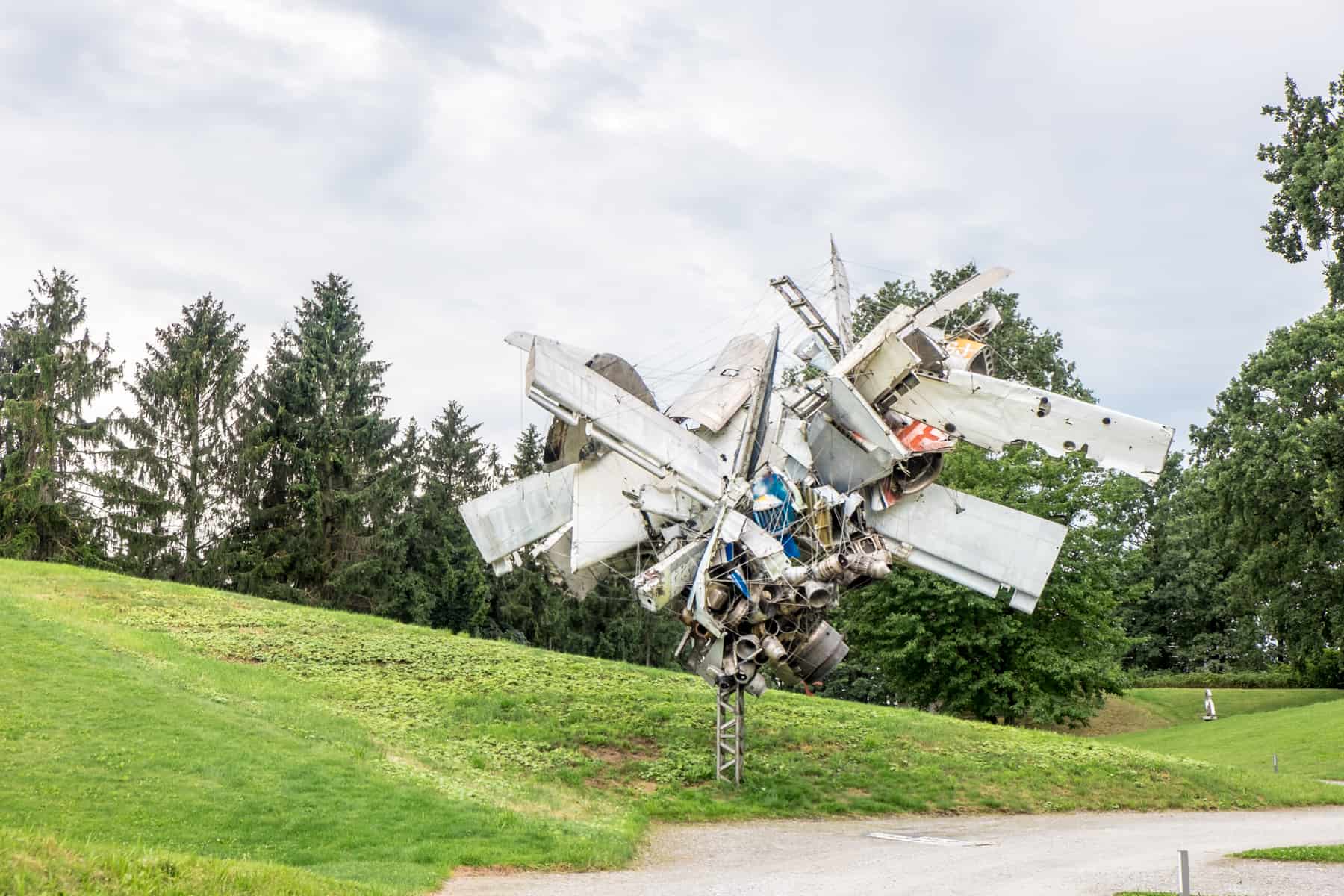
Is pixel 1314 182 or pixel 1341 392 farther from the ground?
pixel 1314 182

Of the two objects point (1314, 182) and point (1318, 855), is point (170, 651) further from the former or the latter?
point (1314, 182)

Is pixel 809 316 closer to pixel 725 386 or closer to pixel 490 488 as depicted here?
pixel 725 386

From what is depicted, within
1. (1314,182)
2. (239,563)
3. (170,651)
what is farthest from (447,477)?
(1314,182)

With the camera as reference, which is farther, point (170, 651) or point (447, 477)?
point (447, 477)

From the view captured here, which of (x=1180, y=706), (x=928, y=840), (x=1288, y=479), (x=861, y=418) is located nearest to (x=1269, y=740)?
(x=1288, y=479)

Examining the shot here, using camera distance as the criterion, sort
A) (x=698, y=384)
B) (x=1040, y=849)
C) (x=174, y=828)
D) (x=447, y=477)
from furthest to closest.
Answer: (x=447, y=477) < (x=698, y=384) < (x=1040, y=849) < (x=174, y=828)

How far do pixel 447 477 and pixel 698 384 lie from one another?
3721cm

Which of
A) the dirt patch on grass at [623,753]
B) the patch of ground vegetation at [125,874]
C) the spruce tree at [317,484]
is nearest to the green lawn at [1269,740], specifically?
the dirt patch on grass at [623,753]

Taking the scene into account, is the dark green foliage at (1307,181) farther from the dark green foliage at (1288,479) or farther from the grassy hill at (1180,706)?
the grassy hill at (1180,706)

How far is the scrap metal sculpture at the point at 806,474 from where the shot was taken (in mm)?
17484

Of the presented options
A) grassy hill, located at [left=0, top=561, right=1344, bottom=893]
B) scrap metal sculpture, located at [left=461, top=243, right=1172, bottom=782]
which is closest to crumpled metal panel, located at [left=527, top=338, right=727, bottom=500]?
scrap metal sculpture, located at [left=461, top=243, right=1172, bottom=782]

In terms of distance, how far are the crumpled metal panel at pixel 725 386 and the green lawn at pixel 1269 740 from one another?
15.0 meters

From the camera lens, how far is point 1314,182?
36.4 metres

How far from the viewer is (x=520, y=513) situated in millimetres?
19938
